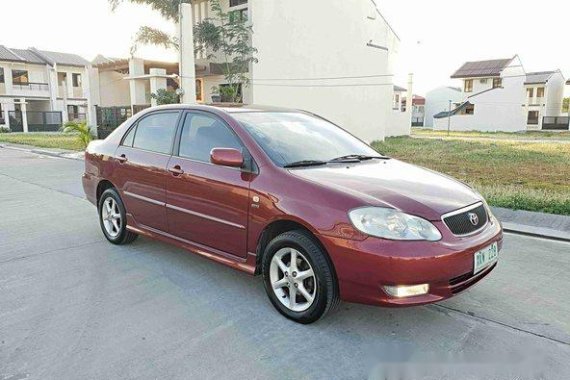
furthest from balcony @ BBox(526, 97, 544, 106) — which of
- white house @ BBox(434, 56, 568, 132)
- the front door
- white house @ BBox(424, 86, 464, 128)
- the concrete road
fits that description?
the front door

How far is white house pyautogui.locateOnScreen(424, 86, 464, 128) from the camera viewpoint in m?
56.3

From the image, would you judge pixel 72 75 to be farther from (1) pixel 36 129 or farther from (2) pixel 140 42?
(2) pixel 140 42

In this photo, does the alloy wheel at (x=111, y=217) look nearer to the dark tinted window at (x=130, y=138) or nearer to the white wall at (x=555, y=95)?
the dark tinted window at (x=130, y=138)

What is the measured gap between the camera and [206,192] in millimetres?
3840

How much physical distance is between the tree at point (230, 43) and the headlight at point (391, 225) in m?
14.8

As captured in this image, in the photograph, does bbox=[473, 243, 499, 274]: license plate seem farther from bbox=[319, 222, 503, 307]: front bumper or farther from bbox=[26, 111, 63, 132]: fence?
bbox=[26, 111, 63, 132]: fence

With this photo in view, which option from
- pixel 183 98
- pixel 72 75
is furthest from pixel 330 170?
pixel 72 75

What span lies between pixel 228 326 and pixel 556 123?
4796 centimetres

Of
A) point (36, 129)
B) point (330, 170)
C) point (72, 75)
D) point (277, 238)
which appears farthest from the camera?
point (72, 75)

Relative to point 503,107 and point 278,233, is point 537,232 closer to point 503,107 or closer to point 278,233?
point 278,233

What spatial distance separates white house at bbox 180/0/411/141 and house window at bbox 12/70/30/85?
27355 mm

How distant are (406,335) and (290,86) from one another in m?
16.3

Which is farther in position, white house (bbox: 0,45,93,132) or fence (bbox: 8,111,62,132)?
fence (bbox: 8,111,62,132)

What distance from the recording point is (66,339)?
3.09 meters
